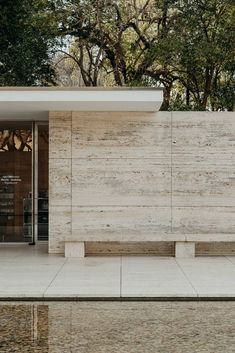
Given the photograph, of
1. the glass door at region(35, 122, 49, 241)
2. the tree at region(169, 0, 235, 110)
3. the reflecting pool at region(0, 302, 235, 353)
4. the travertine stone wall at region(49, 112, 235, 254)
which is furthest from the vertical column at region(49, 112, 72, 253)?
the tree at region(169, 0, 235, 110)

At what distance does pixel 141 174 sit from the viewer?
15195mm

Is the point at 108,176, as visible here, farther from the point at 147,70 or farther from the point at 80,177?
the point at 147,70

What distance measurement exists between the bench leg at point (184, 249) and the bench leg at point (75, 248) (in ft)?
6.76

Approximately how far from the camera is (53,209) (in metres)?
15.1

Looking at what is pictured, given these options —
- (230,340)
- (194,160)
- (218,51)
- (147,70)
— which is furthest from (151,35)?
(230,340)

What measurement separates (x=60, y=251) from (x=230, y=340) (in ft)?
27.8

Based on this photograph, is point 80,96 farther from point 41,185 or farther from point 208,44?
point 208,44

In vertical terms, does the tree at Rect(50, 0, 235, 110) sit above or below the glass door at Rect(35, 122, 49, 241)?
above

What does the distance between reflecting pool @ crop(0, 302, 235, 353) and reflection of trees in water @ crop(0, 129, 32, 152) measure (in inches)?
309

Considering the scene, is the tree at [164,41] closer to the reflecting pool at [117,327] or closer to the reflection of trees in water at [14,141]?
the reflection of trees in water at [14,141]

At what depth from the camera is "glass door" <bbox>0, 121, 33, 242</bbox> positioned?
16734 millimetres

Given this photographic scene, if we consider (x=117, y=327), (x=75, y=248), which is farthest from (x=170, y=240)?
(x=117, y=327)

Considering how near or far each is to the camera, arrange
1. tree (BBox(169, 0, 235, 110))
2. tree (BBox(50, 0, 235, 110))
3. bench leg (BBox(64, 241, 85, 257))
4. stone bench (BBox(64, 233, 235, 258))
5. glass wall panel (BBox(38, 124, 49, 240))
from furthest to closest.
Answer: tree (BBox(50, 0, 235, 110)) → tree (BBox(169, 0, 235, 110)) → glass wall panel (BBox(38, 124, 49, 240)) → bench leg (BBox(64, 241, 85, 257)) → stone bench (BBox(64, 233, 235, 258))

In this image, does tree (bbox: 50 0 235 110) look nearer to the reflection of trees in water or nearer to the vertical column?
the reflection of trees in water
